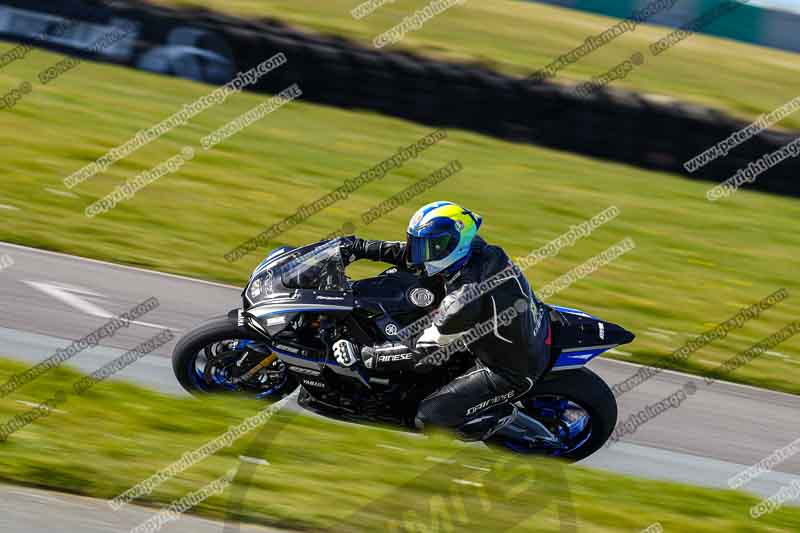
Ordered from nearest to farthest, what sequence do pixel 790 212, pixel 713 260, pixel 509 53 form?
pixel 713 260
pixel 790 212
pixel 509 53

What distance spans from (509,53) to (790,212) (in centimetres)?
784

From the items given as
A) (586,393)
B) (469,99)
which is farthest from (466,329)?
(469,99)

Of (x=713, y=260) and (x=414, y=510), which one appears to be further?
(x=713, y=260)

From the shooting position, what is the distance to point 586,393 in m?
7.40

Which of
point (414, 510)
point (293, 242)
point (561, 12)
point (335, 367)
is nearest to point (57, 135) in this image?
point (293, 242)

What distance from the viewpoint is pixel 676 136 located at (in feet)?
58.6

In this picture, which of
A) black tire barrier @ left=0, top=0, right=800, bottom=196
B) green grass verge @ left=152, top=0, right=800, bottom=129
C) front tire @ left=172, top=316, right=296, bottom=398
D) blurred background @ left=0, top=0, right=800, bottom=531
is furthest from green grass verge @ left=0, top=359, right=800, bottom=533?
green grass verge @ left=152, top=0, right=800, bottom=129

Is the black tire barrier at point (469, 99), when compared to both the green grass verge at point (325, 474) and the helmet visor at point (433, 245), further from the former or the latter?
the helmet visor at point (433, 245)

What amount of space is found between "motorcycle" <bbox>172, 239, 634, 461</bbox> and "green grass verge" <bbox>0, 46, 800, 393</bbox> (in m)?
3.31

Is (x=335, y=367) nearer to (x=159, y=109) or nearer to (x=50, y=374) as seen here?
(x=50, y=374)

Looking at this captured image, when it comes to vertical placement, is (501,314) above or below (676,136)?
above

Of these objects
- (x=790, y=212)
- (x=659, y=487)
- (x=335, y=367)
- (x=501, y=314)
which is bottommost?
(x=790, y=212)

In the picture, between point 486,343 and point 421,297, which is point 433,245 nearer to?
point 421,297

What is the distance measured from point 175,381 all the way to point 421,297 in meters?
2.13
